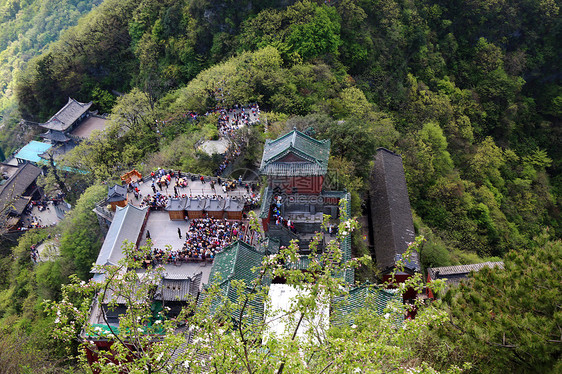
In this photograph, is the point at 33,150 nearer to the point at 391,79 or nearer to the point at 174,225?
the point at 174,225

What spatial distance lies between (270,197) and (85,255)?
1530 cm

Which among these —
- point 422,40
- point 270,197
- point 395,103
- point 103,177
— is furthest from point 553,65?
point 103,177

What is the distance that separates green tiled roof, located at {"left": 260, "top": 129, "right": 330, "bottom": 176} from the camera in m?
26.8

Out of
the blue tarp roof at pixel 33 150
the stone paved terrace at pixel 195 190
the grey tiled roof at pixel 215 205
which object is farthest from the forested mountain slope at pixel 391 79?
the grey tiled roof at pixel 215 205

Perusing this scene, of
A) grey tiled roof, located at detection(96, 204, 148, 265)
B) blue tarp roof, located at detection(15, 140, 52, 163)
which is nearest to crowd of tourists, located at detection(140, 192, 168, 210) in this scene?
grey tiled roof, located at detection(96, 204, 148, 265)

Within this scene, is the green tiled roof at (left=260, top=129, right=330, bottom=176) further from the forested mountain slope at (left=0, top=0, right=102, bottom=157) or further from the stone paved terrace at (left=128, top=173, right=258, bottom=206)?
the forested mountain slope at (left=0, top=0, right=102, bottom=157)

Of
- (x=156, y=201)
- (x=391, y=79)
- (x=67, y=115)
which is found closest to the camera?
(x=156, y=201)

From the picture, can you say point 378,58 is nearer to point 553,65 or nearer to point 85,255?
point 553,65

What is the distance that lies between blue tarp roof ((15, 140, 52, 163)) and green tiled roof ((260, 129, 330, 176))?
40.2 meters

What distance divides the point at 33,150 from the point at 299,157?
145 ft

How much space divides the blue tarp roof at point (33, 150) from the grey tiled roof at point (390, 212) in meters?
42.6

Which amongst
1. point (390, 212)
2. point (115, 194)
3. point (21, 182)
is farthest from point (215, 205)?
point (21, 182)

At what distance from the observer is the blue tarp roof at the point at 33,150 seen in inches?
2167

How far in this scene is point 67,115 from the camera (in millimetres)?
54156
